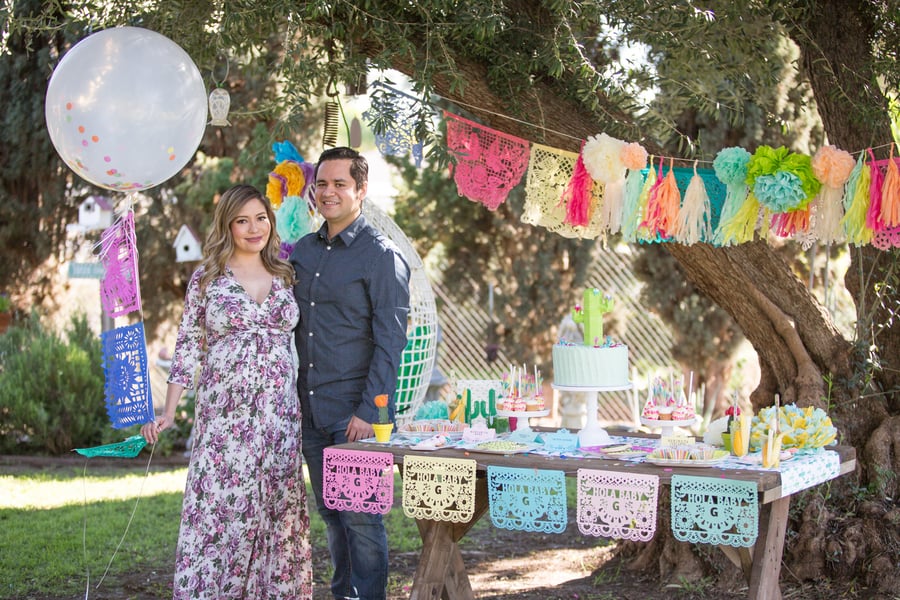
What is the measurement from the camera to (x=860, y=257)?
4.36 meters

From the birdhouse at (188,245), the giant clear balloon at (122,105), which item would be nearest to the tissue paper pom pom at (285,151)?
the giant clear balloon at (122,105)

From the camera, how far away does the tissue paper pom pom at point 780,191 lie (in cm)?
346

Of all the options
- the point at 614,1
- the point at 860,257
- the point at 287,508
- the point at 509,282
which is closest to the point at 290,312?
the point at 287,508

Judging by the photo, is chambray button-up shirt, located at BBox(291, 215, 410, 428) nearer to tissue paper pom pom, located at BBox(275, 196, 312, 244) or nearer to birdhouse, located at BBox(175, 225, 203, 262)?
tissue paper pom pom, located at BBox(275, 196, 312, 244)

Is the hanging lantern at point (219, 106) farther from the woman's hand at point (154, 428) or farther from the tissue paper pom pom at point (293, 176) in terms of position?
the woman's hand at point (154, 428)

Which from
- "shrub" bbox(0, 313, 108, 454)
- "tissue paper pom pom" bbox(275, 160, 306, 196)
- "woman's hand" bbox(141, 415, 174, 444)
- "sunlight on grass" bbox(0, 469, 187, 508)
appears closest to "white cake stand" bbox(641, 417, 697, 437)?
"woman's hand" bbox(141, 415, 174, 444)

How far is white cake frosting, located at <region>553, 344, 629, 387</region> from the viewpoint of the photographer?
3.22 meters

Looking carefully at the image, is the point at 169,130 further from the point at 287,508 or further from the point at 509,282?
the point at 509,282

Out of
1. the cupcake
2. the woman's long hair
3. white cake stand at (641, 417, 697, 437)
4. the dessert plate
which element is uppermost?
the woman's long hair

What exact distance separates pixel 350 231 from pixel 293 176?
1.13 m

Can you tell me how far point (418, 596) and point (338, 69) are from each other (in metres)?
1.99

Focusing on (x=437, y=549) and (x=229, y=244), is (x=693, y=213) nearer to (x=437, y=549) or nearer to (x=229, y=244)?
(x=437, y=549)

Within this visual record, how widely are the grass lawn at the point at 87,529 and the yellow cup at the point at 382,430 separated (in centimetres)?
130

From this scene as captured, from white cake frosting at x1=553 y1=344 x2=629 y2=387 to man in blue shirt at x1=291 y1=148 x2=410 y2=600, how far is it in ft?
1.83
